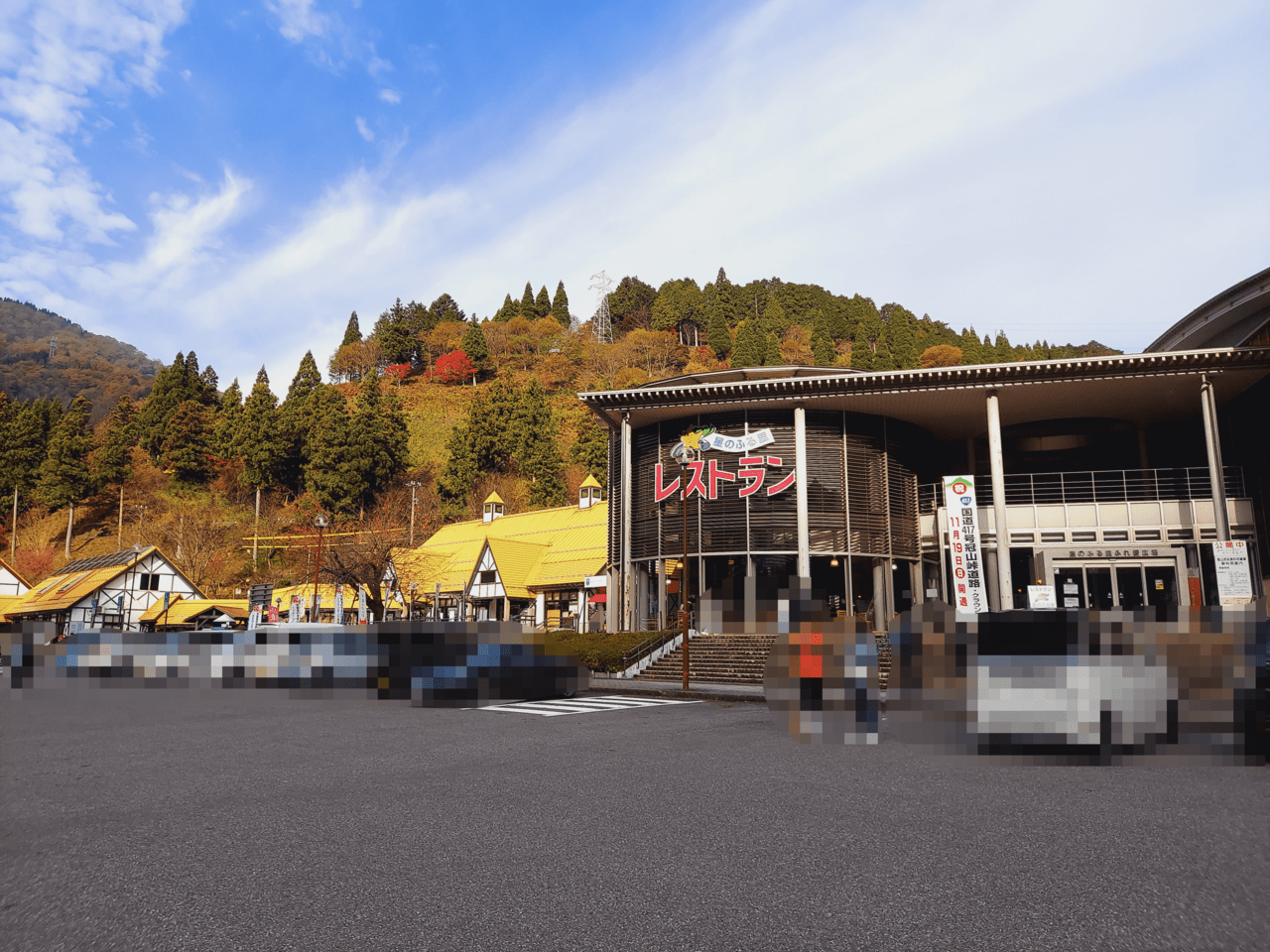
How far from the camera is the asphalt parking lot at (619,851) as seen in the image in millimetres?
3850

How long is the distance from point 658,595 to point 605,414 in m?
7.04

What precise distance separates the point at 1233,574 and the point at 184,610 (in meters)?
39.5

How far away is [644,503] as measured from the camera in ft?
99.2

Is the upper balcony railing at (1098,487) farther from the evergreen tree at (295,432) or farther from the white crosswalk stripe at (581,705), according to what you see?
the evergreen tree at (295,432)

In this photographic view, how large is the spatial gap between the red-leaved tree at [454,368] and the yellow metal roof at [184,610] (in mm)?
56017

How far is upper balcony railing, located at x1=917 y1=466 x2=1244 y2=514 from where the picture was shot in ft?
92.7

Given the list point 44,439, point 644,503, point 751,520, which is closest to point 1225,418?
point 751,520

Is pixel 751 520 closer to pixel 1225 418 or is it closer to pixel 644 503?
pixel 644 503

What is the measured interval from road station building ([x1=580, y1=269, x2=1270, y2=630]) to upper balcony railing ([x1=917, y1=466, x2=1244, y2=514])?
0.07 meters

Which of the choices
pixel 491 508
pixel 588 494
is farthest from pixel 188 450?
pixel 588 494

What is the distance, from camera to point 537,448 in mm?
64875

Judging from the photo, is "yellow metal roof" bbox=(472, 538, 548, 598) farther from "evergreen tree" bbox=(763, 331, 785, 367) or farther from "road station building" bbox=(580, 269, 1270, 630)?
"evergreen tree" bbox=(763, 331, 785, 367)

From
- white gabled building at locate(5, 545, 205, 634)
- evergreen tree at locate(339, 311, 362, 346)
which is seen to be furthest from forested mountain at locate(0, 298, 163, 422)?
white gabled building at locate(5, 545, 205, 634)

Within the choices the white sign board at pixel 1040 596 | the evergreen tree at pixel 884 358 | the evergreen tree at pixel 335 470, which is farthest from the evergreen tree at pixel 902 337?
the white sign board at pixel 1040 596
